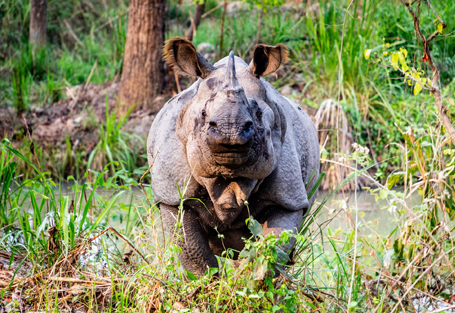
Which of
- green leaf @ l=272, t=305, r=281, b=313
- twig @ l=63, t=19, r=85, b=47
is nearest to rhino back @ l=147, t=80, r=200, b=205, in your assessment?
green leaf @ l=272, t=305, r=281, b=313

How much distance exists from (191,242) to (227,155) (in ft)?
2.88

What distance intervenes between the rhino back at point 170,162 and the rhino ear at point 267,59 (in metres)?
Answer: 0.38

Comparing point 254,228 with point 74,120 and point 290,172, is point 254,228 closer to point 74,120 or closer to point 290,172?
point 290,172

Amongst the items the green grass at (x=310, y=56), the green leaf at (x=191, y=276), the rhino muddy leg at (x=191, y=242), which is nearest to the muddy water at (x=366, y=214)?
the green grass at (x=310, y=56)

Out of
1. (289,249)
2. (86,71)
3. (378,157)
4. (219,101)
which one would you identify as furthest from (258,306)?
(86,71)

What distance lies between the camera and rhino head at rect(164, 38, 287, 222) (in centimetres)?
203

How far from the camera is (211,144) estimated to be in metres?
2.04

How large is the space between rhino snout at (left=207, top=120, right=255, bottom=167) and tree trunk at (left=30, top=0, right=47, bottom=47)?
9441 millimetres

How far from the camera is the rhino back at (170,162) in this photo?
261 centimetres

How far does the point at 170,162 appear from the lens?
104 inches

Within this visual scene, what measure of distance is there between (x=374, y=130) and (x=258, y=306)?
5433 mm

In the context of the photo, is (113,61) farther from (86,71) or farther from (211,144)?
(211,144)

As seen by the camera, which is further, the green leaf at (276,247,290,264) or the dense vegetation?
the dense vegetation

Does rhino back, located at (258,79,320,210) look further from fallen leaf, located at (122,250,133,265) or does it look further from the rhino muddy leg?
fallen leaf, located at (122,250,133,265)
